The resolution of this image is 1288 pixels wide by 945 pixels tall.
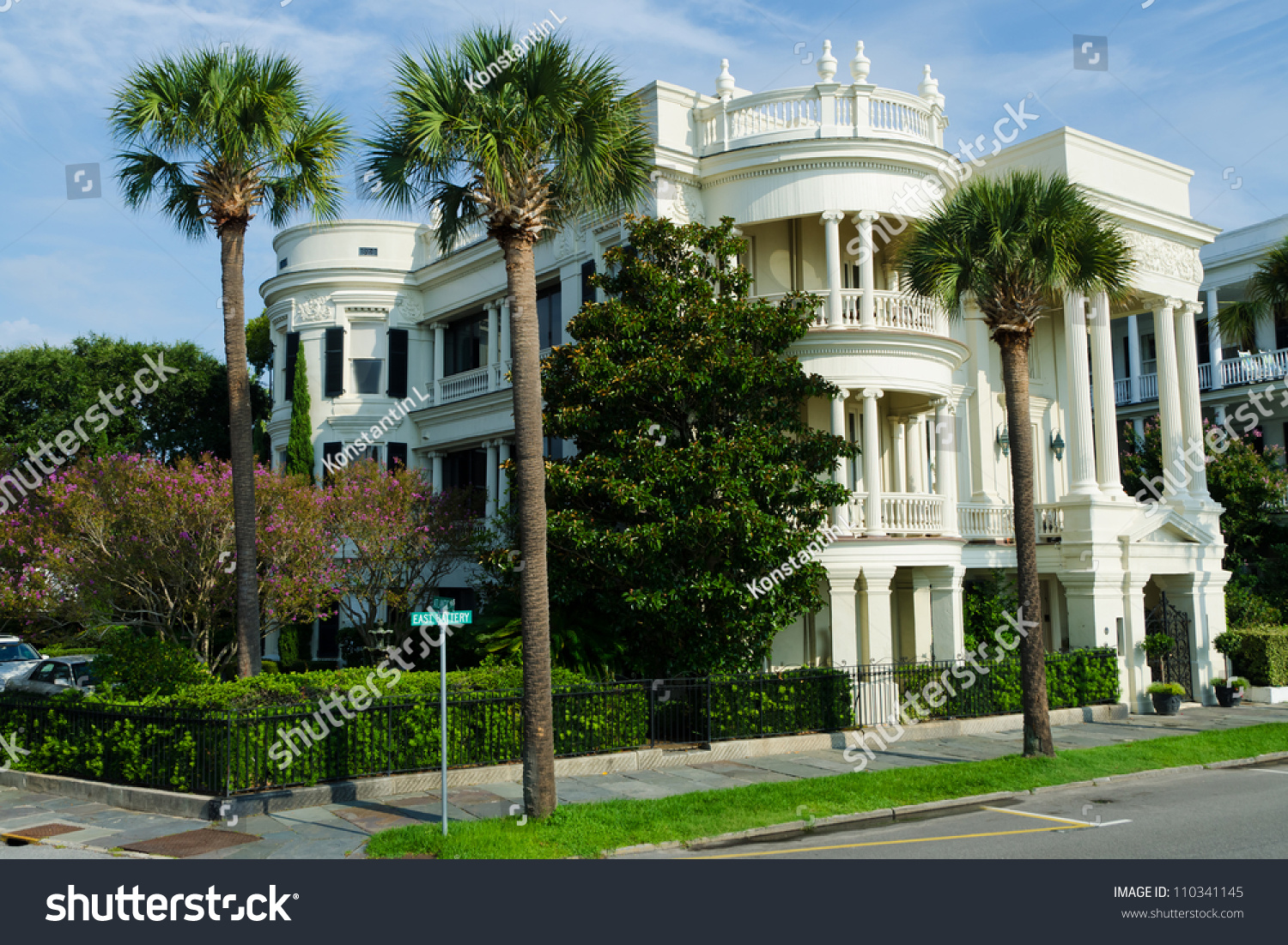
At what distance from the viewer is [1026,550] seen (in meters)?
17.5

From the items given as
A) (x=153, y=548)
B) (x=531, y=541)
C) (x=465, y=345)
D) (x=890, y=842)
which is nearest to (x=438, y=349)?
(x=465, y=345)

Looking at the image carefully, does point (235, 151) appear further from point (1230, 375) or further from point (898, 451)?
point (1230, 375)

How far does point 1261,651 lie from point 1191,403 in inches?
260

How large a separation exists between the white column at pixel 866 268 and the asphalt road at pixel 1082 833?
33.3ft

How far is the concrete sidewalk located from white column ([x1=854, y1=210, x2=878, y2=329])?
856 centimetres

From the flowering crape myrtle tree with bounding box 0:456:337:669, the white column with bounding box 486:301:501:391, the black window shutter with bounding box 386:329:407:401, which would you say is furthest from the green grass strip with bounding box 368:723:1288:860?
the black window shutter with bounding box 386:329:407:401

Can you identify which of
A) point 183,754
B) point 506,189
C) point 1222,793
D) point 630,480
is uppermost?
point 506,189

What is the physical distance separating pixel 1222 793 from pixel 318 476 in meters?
22.8

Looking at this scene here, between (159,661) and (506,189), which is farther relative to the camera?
(159,661)

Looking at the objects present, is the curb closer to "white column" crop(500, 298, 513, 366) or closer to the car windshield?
"white column" crop(500, 298, 513, 366)

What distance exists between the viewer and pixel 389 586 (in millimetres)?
24938

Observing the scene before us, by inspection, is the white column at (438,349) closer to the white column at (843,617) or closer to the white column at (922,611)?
the white column at (843,617)
